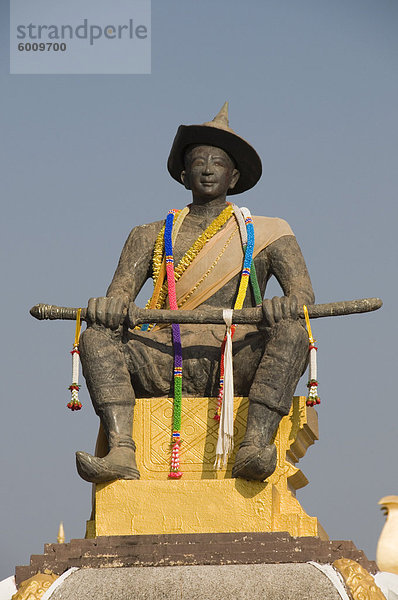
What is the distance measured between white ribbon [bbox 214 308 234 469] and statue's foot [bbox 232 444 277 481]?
0.32 metres

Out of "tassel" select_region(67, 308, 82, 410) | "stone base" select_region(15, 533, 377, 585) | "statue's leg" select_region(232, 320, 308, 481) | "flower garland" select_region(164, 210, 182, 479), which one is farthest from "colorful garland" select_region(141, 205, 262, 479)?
"stone base" select_region(15, 533, 377, 585)

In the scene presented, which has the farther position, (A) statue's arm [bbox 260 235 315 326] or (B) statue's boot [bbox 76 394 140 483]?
(A) statue's arm [bbox 260 235 315 326]

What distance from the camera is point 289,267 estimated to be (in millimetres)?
11836

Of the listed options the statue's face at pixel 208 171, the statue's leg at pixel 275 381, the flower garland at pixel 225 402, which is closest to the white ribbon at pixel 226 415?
the flower garland at pixel 225 402

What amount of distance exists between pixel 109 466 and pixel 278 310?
193 cm

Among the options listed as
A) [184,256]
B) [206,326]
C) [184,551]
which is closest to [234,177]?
[184,256]

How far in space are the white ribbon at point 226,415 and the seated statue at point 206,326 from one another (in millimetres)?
170

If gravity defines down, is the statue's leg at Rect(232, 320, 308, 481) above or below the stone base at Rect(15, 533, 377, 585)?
above

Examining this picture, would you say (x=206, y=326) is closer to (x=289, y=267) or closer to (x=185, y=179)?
(x=289, y=267)

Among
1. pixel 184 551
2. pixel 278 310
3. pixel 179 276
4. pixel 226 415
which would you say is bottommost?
pixel 184 551

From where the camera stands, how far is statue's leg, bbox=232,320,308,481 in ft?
34.6

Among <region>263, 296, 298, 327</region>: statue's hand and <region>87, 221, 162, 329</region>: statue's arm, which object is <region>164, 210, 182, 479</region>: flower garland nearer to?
<region>87, 221, 162, 329</region>: statue's arm

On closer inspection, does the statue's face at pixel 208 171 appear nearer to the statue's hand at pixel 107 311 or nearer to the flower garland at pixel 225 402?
the flower garland at pixel 225 402

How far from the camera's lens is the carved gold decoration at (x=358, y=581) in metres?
9.46
